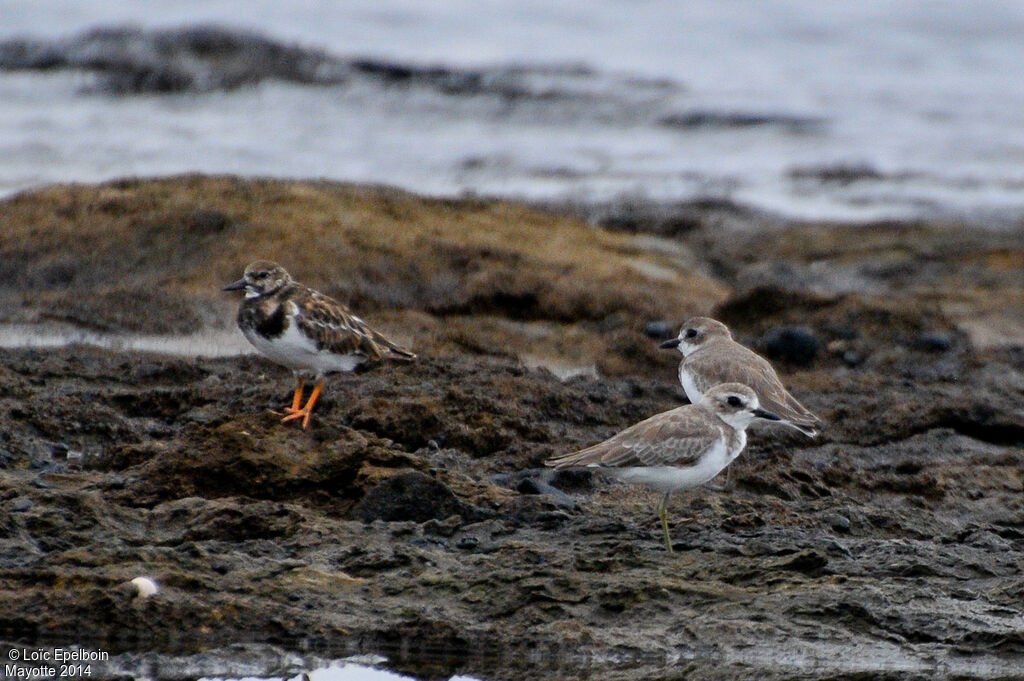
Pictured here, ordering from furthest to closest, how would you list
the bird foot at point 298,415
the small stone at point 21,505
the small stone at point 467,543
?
the bird foot at point 298,415 < the small stone at point 467,543 < the small stone at point 21,505

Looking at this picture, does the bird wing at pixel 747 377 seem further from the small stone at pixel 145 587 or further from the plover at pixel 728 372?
the small stone at pixel 145 587

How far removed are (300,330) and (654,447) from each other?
7.35 ft

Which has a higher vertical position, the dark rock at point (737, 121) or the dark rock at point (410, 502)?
the dark rock at point (410, 502)

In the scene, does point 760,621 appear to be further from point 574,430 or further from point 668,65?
point 668,65

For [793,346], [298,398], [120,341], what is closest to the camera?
[298,398]

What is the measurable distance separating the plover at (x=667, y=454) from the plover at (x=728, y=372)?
0.86m

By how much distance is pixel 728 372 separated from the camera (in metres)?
8.75

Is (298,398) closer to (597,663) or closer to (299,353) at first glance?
(299,353)

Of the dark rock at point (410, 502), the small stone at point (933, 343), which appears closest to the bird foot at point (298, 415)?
the dark rock at point (410, 502)

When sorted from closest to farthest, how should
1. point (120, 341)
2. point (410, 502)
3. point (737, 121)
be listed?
point (410, 502) → point (120, 341) → point (737, 121)

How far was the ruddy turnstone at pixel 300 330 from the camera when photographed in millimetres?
8070

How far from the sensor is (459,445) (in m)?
7.90

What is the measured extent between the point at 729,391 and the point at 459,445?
1.45m

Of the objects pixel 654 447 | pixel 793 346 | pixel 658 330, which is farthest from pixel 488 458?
pixel 793 346
